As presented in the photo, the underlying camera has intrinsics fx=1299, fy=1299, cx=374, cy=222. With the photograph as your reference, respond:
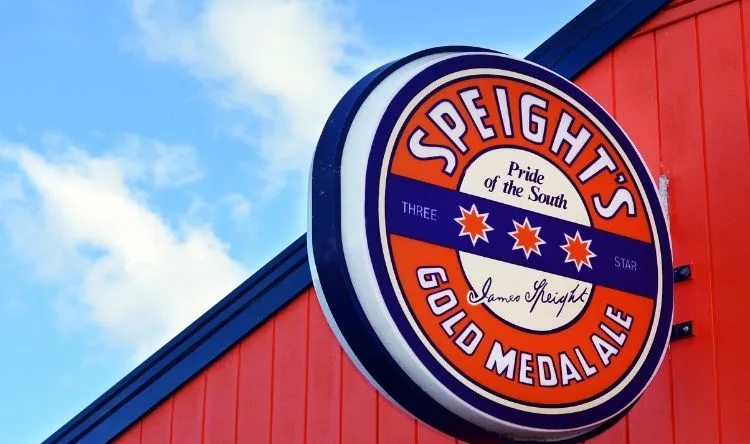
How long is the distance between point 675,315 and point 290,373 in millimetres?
2372

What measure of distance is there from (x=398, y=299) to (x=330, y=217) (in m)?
0.38

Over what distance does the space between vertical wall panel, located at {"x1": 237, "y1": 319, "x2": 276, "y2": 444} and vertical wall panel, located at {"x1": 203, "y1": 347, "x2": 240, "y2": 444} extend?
0.16 feet

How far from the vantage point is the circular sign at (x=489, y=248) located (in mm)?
4367

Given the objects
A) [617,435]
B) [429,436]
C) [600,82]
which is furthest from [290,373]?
[600,82]

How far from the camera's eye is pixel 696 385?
18.5 feet

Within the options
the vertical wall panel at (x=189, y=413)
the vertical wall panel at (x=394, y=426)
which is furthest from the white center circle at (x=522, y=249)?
the vertical wall panel at (x=189, y=413)

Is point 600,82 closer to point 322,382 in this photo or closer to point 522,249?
point 522,249

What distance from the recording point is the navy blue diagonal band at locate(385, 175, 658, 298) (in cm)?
454

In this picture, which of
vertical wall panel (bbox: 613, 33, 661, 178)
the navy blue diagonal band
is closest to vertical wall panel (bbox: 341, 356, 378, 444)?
vertical wall panel (bbox: 613, 33, 661, 178)

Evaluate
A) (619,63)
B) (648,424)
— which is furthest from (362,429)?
(619,63)

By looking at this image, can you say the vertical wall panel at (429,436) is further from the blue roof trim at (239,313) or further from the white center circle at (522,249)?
the white center circle at (522,249)

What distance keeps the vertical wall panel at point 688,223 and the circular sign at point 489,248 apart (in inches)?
24.8

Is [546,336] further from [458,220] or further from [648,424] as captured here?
[648,424]
